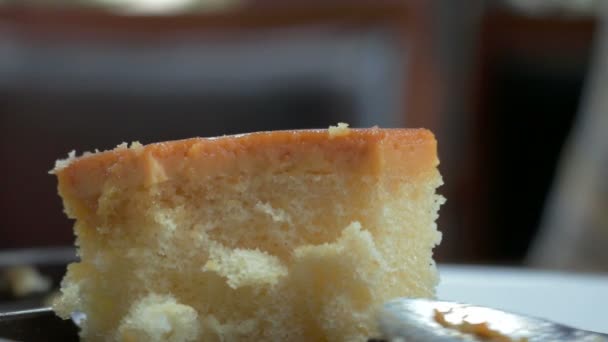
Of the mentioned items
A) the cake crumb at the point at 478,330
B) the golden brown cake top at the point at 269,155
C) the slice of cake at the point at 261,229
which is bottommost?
the cake crumb at the point at 478,330

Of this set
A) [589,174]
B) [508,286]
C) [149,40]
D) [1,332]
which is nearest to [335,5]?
[149,40]

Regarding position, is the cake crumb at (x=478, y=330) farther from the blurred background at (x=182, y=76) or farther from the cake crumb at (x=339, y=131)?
the blurred background at (x=182, y=76)

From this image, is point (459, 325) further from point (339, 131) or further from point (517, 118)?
point (517, 118)

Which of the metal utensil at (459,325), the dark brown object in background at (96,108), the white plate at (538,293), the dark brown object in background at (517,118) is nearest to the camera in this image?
the metal utensil at (459,325)

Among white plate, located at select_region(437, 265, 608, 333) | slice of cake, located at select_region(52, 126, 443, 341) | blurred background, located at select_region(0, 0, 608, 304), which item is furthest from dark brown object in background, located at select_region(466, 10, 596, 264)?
slice of cake, located at select_region(52, 126, 443, 341)

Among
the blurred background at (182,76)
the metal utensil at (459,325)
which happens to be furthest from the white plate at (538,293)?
the blurred background at (182,76)

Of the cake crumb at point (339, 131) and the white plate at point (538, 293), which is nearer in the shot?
the cake crumb at point (339, 131)

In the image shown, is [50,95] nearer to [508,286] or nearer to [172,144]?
[508,286]

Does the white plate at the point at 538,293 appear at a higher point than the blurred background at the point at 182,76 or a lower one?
lower
